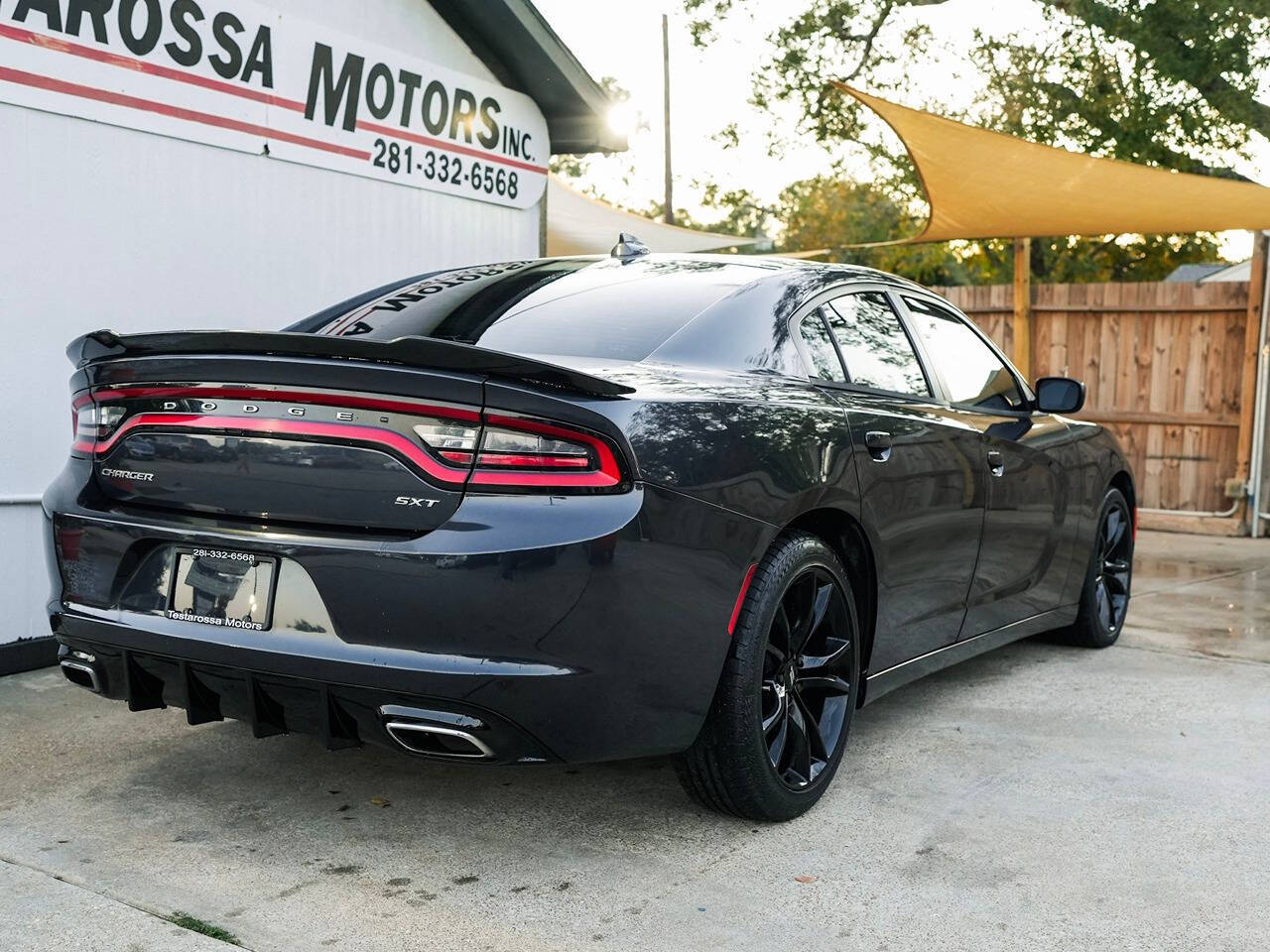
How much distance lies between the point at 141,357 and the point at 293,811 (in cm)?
124

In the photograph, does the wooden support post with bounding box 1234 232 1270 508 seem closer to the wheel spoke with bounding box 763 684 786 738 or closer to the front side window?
the front side window

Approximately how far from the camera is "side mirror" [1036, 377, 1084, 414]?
16.9 ft

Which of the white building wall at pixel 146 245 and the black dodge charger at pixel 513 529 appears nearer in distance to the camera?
the black dodge charger at pixel 513 529

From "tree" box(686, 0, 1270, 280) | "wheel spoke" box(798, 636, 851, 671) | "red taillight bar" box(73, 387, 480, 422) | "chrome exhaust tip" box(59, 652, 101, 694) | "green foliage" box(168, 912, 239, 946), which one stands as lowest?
"green foliage" box(168, 912, 239, 946)

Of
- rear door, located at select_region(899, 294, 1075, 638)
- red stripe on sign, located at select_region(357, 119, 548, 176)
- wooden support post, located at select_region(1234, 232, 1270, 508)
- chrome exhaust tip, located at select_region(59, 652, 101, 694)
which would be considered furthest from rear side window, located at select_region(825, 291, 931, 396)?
wooden support post, located at select_region(1234, 232, 1270, 508)

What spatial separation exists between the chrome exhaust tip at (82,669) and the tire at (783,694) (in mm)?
1458

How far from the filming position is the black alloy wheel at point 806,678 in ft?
11.7

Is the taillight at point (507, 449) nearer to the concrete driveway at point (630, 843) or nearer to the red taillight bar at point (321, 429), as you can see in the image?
the red taillight bar at point (321, 429)

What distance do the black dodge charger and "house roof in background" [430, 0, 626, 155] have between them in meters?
3.61

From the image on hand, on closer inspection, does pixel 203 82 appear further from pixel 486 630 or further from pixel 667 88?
pixel 667 88

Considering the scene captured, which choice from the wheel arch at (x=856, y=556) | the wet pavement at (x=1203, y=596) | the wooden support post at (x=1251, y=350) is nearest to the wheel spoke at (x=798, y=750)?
the wheel arch at (x=856, y=556)

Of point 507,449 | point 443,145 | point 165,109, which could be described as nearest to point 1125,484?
point 443,145

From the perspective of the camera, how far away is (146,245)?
219 inches

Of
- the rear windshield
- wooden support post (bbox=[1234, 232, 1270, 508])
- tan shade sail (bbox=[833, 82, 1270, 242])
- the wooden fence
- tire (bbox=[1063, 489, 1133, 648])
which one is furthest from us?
→ the wooden fence
